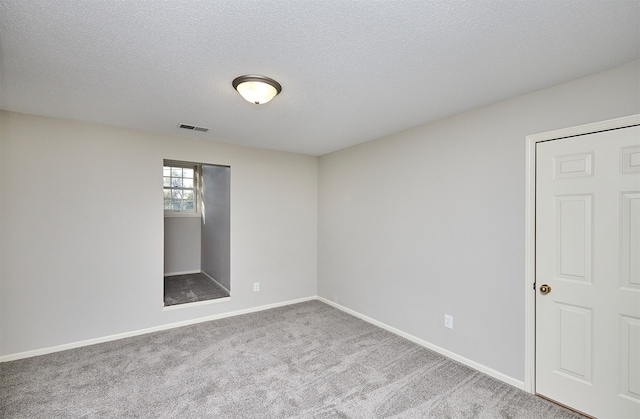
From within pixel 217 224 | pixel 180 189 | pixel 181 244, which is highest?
pixel 180 189

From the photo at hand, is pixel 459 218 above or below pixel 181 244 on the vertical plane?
above

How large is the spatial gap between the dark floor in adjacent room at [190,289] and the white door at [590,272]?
12.6ft

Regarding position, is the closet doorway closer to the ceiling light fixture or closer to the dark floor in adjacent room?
the dark floor in adjacent room

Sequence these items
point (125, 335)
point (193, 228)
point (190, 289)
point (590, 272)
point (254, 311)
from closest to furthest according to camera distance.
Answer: point (590, 272)
point (125, 335)
point (254, 311)
point (190, 289)
point (193, 228)

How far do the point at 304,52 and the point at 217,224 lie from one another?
3972mm

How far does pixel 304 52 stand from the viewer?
72.2 inches

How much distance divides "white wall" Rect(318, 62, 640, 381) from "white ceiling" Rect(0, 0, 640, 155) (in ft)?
0.70

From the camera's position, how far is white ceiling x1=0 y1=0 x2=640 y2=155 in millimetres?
1467

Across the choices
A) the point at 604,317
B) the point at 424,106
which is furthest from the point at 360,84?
the point at 604,317

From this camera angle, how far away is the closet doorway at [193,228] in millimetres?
5118

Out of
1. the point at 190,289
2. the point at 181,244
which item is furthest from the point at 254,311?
the point at 181,244

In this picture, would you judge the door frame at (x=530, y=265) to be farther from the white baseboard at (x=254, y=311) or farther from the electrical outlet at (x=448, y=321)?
the electrical outlet at (x=448, y=321)

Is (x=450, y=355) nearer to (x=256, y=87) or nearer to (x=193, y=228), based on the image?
(x=256, y=87)

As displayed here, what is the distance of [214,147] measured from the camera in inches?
161
